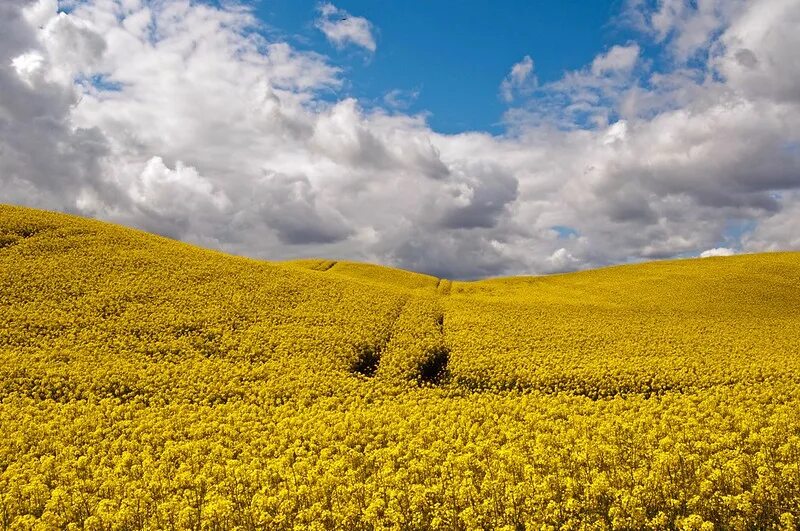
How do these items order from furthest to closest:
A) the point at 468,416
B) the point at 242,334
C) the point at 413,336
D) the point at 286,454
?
the point at 413,336, the point at 242,334, the point at 468,416, the point at 286,454

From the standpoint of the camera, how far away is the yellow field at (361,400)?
1253 centimetres

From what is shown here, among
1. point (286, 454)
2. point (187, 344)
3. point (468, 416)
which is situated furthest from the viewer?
point (187, 344)

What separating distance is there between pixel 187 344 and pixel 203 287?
10913 millimetres

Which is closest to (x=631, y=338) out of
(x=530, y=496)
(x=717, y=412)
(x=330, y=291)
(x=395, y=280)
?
(x=717, y=412)

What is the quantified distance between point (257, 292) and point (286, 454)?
26148 millimetres

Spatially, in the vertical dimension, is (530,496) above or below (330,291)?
below

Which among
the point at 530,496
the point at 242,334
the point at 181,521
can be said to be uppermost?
the point at 242,334

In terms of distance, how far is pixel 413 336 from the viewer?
3556 cm

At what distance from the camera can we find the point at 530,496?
40.2 feet

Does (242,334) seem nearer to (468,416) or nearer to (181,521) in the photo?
(468,416)

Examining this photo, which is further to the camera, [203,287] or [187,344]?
[203,287]

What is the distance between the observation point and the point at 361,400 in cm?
2442

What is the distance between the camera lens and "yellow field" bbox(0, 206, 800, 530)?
12.5 meters

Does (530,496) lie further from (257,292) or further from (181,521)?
(257,292)
